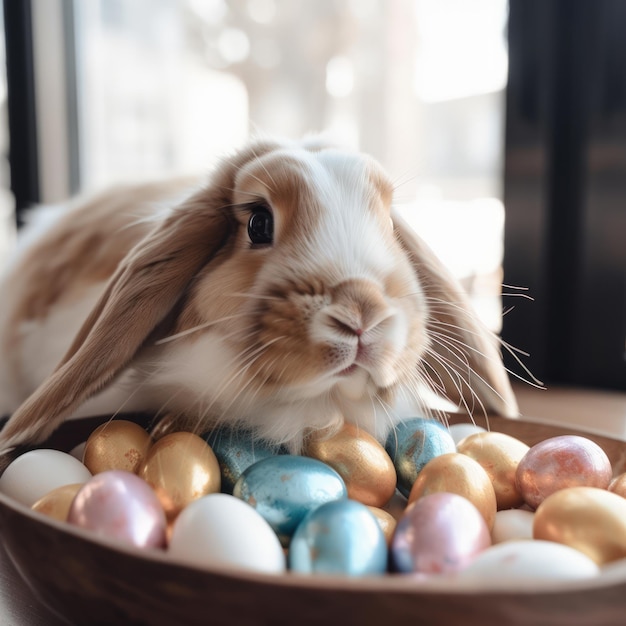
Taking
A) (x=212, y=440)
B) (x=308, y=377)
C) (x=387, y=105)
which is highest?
(x=387, y=105)

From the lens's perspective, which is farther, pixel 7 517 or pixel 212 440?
pixel 212 440

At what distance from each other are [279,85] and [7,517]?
5.85ft

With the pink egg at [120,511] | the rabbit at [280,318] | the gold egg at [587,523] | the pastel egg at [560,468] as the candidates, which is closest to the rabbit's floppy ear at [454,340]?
the rabbit at [280,318]

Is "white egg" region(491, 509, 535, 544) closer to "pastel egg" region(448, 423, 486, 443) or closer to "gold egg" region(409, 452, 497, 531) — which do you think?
"gold egg" region(409, 452, 497, 531)

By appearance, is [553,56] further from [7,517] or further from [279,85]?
[7,517]

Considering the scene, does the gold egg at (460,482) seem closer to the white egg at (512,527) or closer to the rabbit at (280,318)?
the white egg at (512,527)

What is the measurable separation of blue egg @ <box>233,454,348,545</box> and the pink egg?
3.6 inches

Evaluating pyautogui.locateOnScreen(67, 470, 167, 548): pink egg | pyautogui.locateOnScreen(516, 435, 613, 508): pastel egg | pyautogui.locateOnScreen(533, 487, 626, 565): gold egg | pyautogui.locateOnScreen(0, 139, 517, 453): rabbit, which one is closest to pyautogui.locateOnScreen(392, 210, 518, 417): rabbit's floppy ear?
pyautogui.locateOnScreen(0, 139, 517, 453): rabbit

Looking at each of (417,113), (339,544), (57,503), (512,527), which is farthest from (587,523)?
(417,113)

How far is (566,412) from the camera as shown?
140cm

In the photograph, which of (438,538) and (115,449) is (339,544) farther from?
(115,449)

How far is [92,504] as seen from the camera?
568 millimetres

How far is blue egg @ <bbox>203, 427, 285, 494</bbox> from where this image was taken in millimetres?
757

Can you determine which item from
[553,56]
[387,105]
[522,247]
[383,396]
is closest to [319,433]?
[383,396]
